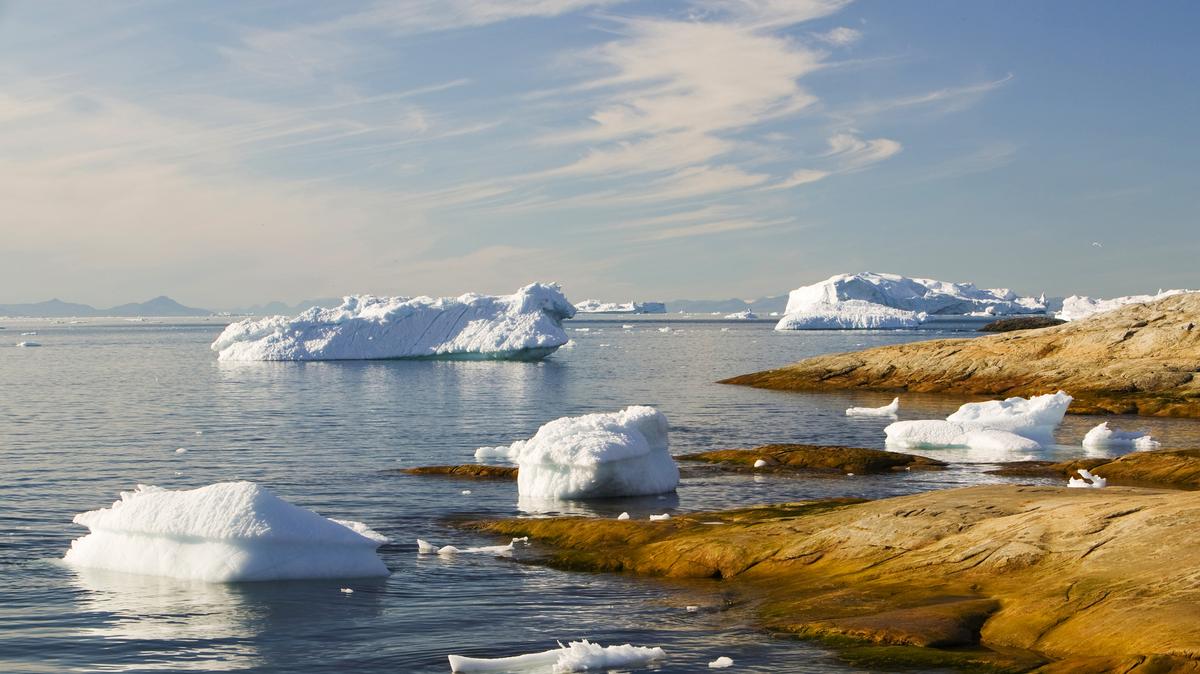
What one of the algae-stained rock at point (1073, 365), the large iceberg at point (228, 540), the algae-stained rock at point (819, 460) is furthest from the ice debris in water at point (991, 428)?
the large iceberg at point (228, 540)

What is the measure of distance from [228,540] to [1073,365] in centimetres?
4070

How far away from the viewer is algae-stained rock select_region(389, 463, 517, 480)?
2395 cm

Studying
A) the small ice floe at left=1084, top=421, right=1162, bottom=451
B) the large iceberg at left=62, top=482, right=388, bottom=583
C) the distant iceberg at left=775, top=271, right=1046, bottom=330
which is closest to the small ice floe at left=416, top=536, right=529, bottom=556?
the large iceberg at left=62, top=482, right=388, bottom=583

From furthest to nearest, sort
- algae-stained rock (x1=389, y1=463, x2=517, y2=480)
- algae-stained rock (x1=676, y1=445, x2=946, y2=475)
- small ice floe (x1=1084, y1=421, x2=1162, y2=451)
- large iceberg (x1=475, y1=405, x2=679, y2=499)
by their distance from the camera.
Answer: small ice floe (x1=1084, y1=421, x2=1162, y2=451), algae-stained rock (x1=676, y1=445, x2=946, y2=475), algae-stained rock (x1=389, y1=463, x2=517, y2=480), large iceberg (x1=475, y1=405, x2=679, y2=499)

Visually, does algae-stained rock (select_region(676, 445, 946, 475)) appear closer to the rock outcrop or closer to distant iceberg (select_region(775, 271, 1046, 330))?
the rock outcrop

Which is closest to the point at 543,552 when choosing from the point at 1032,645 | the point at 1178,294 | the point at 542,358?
the point at 1032,645

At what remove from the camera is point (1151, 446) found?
28.5 m

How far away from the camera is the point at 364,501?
21.0 metres

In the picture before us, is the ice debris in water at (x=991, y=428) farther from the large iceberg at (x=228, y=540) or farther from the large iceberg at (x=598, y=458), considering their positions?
the large iceberg at (x=228, y=540)

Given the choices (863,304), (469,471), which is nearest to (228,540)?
(469,471)

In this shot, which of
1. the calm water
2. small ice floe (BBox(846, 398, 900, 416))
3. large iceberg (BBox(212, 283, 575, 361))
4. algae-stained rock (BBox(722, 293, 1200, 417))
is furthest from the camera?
large iceberg (BBox(212, 283, 575, 361))

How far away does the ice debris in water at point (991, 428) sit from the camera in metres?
29.2

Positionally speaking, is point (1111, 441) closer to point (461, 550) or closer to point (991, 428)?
point (991, 428)

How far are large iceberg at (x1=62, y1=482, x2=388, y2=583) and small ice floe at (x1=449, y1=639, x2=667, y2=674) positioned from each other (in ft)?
14.6
